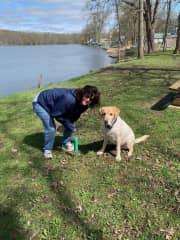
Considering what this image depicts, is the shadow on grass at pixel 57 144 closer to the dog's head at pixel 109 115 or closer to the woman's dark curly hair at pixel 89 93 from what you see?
the dog's head at pixel 109 115

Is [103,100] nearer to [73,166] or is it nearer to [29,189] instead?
[73,166]

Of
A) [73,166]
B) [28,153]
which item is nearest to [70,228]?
[73,166]

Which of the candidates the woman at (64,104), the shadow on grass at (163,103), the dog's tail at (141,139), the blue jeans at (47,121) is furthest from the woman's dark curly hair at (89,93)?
the shadow on grass at (163,103)

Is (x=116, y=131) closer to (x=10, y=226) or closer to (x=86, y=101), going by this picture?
(x=86, y=101)

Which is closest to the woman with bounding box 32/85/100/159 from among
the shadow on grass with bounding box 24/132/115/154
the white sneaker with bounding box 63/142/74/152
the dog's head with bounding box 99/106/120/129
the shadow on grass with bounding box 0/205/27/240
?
the dog's head with bounding box 99/106/120/129

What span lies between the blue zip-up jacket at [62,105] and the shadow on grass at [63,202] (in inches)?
32.0

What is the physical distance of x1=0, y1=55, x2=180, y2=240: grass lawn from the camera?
A: 3616mm

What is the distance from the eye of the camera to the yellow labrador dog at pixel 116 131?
4.70 meters

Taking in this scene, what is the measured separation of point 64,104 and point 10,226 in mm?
2008

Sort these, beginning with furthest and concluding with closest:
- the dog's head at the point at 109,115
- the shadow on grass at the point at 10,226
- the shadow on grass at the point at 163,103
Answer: the shadow on grass at the point at 163,103 < the dog's head at the point at 109,115 < the shadow on grass at the point at 10,226

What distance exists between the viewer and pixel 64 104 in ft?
15.7

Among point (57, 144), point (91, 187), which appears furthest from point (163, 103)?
point (91, 187)

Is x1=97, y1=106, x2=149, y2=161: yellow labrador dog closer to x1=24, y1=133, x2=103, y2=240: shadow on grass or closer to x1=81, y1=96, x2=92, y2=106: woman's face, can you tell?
x1=81, y1=96, x2=92, y2=106: woman's face

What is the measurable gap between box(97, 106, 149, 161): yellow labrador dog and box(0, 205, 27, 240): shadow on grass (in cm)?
193
